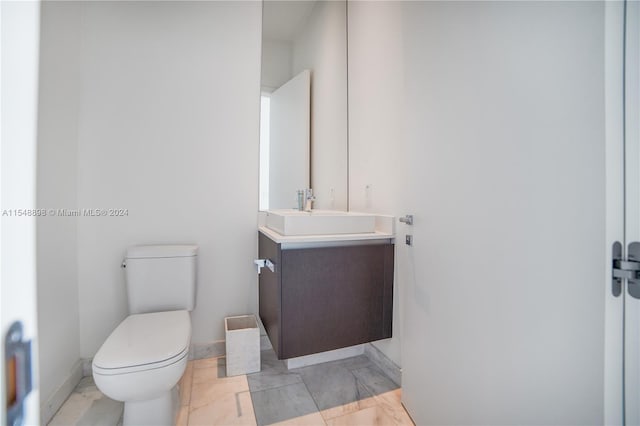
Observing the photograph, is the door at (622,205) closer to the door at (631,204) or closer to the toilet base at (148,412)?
the door at (631,204)

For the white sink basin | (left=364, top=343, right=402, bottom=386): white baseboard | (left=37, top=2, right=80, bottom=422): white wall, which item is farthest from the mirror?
(left=37, top=2, right=80, bottom=422): white wall

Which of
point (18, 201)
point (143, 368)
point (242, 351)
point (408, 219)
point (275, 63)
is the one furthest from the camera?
point (275, 63)

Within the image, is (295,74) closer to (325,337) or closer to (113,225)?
(113,225)

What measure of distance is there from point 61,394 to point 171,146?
1.47 m

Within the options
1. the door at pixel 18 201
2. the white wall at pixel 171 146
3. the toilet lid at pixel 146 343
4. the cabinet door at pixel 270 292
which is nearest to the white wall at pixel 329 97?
the white wall at pixel 171 146

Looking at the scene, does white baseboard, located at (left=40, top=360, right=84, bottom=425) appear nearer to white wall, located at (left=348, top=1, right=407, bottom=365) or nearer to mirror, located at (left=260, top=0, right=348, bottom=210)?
mirror, located at (left=260, top=0, right=348, bottom=210)

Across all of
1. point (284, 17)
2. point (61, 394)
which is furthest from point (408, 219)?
point (61, 394)

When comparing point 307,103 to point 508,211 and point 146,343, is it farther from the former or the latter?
point 146,343

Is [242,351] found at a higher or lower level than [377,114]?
lower

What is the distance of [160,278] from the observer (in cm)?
174

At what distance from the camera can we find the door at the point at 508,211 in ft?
2.50

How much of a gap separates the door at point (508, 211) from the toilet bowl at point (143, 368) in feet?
3.63

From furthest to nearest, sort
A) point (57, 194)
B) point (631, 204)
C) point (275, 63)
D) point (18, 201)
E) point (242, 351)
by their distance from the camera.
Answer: point (275, 63) → point (242, 351) → point (57, 194) → point (631, 204) → point (18, 201)

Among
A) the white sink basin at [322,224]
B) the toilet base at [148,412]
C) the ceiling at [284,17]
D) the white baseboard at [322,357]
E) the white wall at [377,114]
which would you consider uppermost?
the ceiling at [284,17]
